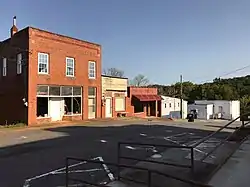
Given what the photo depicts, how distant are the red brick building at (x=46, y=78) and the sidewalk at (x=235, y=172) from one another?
56.7 ft

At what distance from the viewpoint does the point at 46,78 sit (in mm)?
24062

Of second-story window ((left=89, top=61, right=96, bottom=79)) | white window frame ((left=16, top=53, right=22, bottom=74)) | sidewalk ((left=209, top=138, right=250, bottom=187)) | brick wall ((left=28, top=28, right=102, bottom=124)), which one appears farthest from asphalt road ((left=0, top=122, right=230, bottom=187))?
second-story window ((left=89, top=61, right=96, bottom=79))

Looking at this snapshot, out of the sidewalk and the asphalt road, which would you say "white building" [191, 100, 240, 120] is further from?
the sidewalk

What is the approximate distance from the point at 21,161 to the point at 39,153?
141 cm

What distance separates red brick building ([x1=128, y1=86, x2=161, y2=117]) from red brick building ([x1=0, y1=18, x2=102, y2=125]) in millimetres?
7939

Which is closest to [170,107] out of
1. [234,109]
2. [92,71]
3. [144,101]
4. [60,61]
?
[144,101]

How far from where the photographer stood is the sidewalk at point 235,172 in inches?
271

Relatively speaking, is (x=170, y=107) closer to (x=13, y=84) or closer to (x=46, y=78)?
(x=46, y=78)

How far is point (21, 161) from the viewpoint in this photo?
10.0m

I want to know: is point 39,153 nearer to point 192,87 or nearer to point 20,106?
point 20,106

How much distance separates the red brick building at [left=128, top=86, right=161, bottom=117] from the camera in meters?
36.5

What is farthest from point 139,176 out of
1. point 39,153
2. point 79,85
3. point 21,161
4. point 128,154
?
point 79,85

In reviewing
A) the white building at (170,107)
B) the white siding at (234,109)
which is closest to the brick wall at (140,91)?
the white building at (170,107)

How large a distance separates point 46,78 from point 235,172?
62.6 ft
